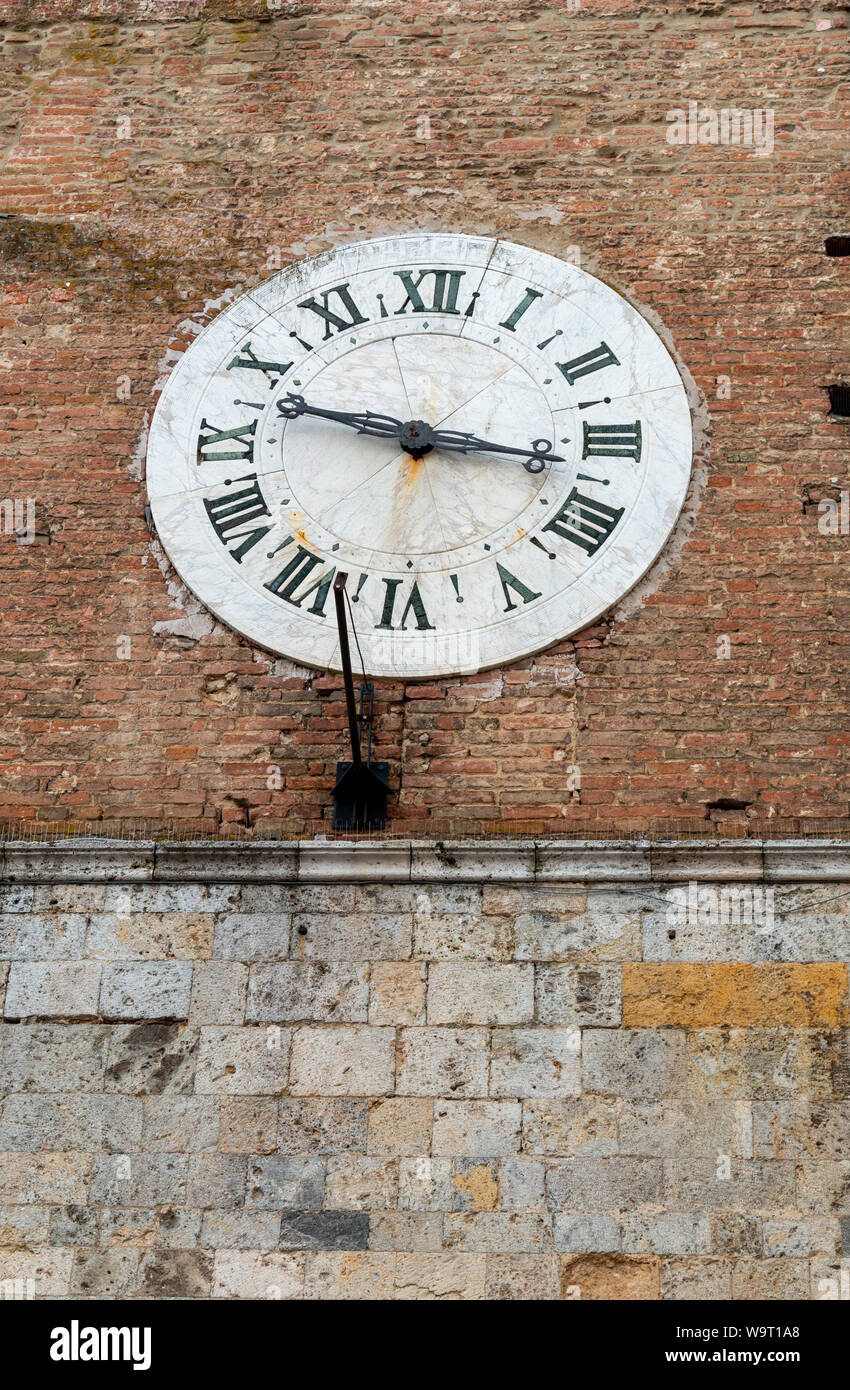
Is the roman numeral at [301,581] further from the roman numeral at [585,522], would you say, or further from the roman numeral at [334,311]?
the roman numeral at [334,311]

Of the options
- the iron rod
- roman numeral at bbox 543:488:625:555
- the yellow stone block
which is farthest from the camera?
roman numeral at bbox 543:488:625:555

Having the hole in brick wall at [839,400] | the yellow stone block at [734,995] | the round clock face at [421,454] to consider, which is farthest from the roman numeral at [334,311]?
the yellow stone block at [734,995]

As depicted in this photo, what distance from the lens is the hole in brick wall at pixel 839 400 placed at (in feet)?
27.8

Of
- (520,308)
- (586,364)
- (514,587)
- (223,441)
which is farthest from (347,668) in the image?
(520,308)

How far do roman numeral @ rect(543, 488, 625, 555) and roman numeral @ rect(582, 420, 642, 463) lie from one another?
0.76 ft

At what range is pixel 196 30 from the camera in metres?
9.58

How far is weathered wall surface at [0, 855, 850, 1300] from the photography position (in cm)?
684

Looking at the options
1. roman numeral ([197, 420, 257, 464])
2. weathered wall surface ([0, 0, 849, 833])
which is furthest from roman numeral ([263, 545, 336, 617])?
roman numeral ([197, 420, 257, 464])

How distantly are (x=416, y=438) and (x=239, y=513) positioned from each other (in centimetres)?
85

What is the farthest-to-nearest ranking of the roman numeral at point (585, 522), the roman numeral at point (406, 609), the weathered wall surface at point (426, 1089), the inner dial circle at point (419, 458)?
the inner dial circle at point (419, 458) → the roman numeral at point (585, 522) → the roman numeral at point (406, 609) → the weathered wall surface at point (426, 1089)

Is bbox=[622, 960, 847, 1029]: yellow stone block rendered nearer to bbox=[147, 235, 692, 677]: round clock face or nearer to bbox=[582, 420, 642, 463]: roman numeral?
bbox=[147, 235, 692, 677]: round clock face
